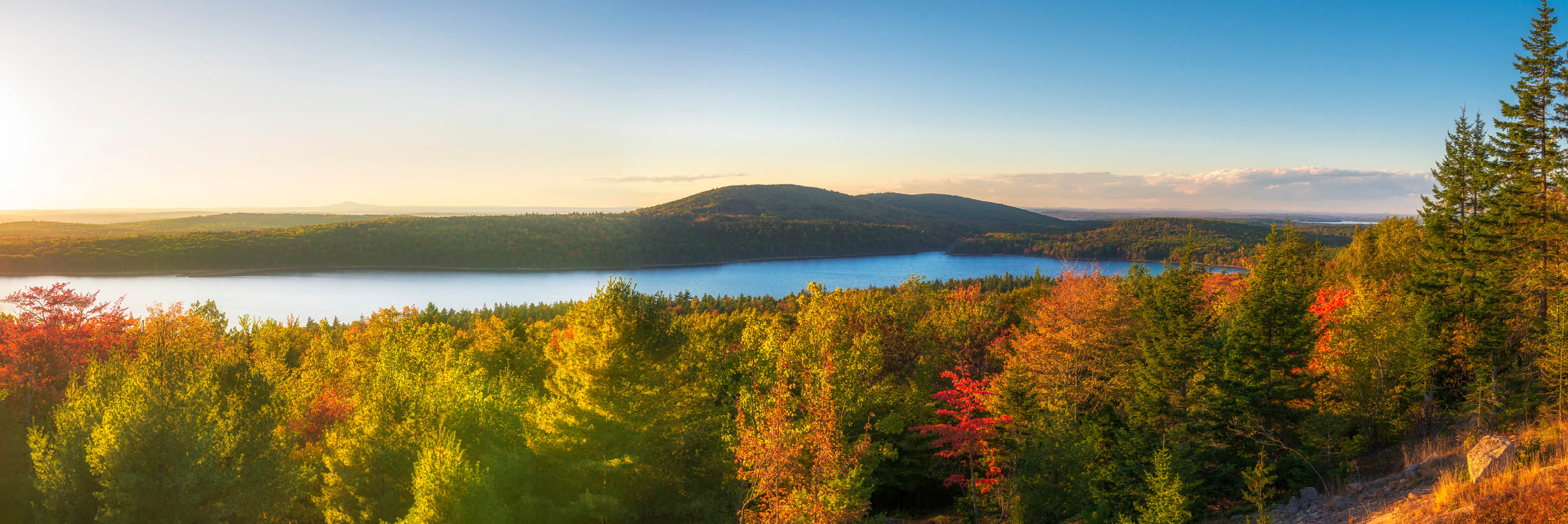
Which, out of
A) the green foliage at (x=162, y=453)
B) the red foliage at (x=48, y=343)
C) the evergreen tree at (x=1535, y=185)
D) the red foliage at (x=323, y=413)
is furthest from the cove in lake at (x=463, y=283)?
the green foliage at (x=162, y=453)

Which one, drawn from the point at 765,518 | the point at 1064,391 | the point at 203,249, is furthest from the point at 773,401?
the point at 203,249

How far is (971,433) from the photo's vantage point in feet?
83.0

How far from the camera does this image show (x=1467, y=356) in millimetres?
25359

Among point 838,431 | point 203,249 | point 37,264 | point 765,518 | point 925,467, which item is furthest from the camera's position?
point 203,249

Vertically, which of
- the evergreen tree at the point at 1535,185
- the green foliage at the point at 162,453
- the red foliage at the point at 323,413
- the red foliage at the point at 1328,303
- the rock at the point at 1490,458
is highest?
the evergreen tree at the point at 1535,185

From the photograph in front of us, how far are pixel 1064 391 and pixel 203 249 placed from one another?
601 feet

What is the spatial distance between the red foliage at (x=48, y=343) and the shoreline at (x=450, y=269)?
121430 mm

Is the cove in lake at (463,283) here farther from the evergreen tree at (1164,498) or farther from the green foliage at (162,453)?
the green foliage at (162,453)

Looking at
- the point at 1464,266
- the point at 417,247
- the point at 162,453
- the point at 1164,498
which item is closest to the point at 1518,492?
the point at 1164,498

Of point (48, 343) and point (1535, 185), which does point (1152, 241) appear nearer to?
point (1535, 185)

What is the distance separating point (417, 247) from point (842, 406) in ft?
572

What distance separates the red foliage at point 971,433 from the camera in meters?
24.6

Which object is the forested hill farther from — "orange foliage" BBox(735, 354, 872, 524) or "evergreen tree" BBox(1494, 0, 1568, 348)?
"orange foliage" BBox(735, 354, 872, 524)

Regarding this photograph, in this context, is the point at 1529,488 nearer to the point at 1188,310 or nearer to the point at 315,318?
the point at 1188,310
